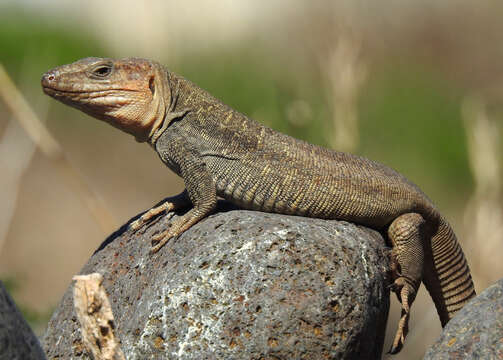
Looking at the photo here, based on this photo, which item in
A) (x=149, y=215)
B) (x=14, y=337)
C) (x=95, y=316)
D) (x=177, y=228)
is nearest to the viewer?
(x=14, y=337)

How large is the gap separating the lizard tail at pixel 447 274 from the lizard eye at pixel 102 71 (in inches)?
126

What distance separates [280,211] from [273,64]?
6.63 metres

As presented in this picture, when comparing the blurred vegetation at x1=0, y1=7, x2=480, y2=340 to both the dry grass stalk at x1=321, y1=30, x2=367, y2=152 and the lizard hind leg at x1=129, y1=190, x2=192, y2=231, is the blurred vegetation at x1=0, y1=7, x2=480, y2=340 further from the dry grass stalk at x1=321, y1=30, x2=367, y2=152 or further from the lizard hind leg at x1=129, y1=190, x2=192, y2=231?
Answer: the lizard hind leg at x1=129, y1=190, x2=192, y2=231

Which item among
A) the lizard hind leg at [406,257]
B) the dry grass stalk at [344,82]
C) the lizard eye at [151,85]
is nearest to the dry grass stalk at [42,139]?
the lizard eye at [151,85]

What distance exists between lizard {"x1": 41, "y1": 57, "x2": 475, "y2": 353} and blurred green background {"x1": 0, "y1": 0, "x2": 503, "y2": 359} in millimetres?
2763

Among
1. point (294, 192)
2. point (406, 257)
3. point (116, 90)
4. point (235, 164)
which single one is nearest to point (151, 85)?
point (116, 90)

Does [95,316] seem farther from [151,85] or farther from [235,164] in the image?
[151,85]

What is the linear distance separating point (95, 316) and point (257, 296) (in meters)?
1.31

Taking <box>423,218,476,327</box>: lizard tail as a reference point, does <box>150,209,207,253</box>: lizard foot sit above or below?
above

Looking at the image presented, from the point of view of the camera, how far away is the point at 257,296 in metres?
5.01

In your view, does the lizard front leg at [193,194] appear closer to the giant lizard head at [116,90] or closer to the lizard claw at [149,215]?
the lizard claw at [149,215]

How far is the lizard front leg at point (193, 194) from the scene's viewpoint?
5828 millimetres

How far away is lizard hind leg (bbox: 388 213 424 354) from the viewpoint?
611 cm

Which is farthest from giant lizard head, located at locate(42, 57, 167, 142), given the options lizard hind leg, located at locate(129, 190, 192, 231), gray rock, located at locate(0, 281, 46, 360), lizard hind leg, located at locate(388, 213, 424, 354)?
gray rock, located at locate(0, 281, 46, 360)
